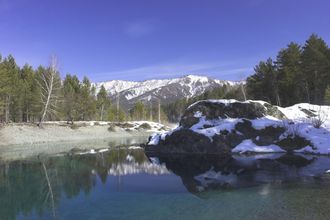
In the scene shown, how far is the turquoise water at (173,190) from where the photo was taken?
41.2ft

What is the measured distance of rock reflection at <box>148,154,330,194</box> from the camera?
721 inches

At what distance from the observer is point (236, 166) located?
24703mm

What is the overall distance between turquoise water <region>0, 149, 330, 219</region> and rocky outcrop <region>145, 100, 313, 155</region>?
4.39m

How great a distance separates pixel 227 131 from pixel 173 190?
17.4 meters

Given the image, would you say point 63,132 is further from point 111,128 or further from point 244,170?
point 244,170

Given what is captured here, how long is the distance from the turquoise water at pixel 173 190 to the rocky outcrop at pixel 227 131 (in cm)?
439

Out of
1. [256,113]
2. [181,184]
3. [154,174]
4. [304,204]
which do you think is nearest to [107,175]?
[154,174]

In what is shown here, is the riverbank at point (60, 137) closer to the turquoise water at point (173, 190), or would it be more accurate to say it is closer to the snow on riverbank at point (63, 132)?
the snow on riverbank at point (63, 132)

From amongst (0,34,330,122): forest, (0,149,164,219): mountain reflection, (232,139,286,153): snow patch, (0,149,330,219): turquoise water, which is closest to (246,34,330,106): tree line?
(0,34,330,122): forest

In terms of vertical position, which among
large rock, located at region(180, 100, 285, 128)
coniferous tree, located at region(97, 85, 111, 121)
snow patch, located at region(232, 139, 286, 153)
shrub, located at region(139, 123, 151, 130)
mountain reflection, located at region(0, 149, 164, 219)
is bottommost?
mountain reflection, located at region(0, 149, 164, 219)

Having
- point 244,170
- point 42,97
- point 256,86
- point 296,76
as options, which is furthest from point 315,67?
point 42,97

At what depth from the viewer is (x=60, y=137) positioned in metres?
61.1

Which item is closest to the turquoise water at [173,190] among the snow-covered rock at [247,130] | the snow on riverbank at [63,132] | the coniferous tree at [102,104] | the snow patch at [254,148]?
the snow patch at [254,148]

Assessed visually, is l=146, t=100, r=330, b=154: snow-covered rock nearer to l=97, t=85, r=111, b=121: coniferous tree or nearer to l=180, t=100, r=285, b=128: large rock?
l=180, t=100, r=285, b=128: large rock
